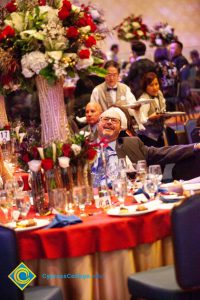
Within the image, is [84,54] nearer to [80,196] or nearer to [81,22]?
[81,22]

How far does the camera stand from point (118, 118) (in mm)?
5359

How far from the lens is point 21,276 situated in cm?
344

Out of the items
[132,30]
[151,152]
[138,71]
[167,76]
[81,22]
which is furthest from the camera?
[132,30]

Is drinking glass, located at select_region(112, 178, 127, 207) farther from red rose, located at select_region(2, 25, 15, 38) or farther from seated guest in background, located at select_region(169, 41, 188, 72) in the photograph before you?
seated guest in background, located at select_region(169, 41, 188, 72)

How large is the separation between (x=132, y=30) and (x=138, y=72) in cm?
436

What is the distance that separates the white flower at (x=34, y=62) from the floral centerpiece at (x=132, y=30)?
9020 mm

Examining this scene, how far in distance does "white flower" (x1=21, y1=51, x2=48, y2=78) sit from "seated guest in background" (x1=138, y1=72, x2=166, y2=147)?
353 cm

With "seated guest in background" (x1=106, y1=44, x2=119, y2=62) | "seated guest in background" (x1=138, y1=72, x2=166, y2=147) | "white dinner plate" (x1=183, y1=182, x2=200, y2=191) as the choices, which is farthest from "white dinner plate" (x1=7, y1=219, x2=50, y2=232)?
"seated guest in background" (x1=106, y1=44, x2=119, y2=62)

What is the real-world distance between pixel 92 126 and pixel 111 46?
28.2 feet

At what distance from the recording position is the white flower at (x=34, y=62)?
14.6ft

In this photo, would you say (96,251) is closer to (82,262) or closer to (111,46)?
(82,262)

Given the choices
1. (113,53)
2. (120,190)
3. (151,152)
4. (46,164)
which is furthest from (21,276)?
(113,53)

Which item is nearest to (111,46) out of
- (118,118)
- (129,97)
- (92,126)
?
(129,97)

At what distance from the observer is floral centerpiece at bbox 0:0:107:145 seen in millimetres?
4473
